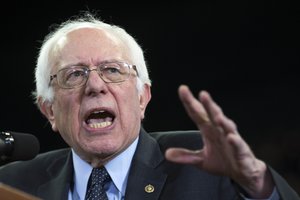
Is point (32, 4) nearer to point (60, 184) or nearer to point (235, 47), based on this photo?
point (235, 47)

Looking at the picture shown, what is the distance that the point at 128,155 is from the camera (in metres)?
1.99

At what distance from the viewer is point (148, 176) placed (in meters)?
1.90

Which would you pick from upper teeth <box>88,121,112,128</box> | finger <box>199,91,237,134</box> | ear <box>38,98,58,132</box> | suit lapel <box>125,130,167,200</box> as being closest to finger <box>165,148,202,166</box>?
finger <box>199,91,237,134</box>

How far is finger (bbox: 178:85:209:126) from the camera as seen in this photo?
1220 millimetres

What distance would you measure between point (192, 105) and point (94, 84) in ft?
2.40

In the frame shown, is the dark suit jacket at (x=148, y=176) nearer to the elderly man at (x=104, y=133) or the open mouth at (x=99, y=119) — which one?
the elderly man at (x=104, y=133)

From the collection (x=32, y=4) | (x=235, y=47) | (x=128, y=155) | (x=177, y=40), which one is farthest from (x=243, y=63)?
(x=128, y=155)

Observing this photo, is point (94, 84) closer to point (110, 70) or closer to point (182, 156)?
point (110, 70)

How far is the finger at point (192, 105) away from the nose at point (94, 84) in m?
0.70

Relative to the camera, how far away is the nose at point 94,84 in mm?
1924

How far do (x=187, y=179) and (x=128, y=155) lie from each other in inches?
8.9

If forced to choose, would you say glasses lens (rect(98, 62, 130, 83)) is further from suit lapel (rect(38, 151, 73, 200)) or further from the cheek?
suit lapel (rect(38, 151, 73, 200))

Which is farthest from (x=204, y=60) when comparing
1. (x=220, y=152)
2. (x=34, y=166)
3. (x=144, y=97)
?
(x=220, y=152)

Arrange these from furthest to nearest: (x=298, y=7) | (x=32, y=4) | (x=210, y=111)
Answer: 1. (x=32, y=4)
2. (x=298, y=7)
3. (x=210, y=111)
